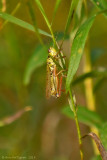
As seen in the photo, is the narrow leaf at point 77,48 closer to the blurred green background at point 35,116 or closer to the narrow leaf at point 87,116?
the narrow leaf at point 87,116

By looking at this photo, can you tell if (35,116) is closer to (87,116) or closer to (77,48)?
(87,116)

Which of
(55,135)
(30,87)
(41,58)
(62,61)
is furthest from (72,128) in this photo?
(62,61)

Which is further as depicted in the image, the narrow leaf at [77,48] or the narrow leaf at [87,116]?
the narrow leaf at [87,116]

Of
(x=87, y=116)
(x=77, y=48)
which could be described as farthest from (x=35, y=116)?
(x=77, y=48)

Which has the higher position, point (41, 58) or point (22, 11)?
point (22, 11)

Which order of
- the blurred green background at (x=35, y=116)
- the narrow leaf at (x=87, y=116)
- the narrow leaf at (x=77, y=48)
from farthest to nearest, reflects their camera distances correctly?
the blurred green background at (x=35, y=116)
the narrow leaf at (x=87, y=116)
the narrow leaf at (x=77, y=48)

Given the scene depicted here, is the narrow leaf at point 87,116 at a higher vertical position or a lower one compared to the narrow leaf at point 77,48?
lower

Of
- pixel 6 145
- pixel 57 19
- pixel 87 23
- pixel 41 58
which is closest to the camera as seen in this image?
pixel 87 23

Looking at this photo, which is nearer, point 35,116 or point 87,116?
point 87,116

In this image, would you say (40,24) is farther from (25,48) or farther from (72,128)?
(72,128)

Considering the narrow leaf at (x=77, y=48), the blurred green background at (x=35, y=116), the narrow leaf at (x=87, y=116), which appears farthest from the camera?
the blurred green background at (x=35, y=116)

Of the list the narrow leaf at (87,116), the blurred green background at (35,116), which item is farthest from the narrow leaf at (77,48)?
the blurred green background at (35,116)
